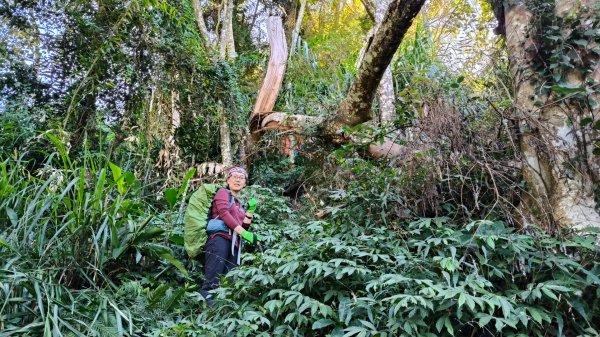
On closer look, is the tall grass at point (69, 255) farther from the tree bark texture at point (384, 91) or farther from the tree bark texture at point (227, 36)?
A: the tree bark texture at point (227, 36)

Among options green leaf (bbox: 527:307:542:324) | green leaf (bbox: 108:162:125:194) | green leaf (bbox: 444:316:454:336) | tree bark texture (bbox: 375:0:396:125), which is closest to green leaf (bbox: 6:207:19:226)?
green leaf (bbox: 108:162:125:194)

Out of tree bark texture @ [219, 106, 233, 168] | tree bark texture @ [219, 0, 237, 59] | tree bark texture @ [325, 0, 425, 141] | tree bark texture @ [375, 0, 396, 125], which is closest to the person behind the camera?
tree bark texture @ [325, 0, 425, 141]

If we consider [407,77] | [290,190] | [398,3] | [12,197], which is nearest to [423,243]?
[398,3]

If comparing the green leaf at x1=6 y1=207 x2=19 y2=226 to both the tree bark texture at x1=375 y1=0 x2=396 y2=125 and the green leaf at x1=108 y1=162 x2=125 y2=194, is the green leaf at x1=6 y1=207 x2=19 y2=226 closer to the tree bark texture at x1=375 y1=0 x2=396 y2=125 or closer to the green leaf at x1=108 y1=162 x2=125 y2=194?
the green leaf at x1=108 y1=162 x2=125 y2=194

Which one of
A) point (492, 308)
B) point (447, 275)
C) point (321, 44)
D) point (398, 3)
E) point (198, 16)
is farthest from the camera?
A: point (321, 44)

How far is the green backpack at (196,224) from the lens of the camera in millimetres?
3562

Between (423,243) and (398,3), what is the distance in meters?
1.63

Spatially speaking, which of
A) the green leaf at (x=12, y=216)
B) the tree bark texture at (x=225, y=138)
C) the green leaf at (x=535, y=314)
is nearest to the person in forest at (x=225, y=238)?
the green leaf at (x=12, y=216)

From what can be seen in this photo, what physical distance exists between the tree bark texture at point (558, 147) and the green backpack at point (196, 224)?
2333 millimetres

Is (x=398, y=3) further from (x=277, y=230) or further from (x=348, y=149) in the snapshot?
(x=277, y=230)

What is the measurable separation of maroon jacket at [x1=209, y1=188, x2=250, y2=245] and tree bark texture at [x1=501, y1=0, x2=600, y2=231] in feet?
6.82

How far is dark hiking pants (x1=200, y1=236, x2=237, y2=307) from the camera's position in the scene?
3.43m

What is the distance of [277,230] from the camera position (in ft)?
13.3

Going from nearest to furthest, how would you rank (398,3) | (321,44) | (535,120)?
1. (535,120)
2. (398,3)
3. (321,44)
